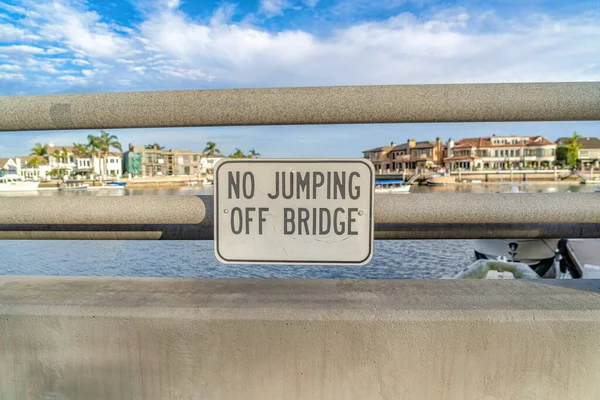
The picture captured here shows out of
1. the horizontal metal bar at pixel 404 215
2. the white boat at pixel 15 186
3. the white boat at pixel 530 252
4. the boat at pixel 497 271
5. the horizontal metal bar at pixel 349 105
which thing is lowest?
the white boat at pixel 530 252

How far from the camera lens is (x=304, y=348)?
1.62 meters

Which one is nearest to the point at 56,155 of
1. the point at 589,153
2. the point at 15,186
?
the point at 15,186

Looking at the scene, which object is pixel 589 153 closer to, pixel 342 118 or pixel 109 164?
pixel 109 164

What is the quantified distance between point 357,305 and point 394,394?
1.20ft

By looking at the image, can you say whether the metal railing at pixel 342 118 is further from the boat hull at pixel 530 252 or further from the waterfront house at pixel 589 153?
the waterfront house at pixel 589 153

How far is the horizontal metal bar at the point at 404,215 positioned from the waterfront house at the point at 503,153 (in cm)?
9556

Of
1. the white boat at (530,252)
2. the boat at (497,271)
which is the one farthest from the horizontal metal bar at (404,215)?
the white boat at (530,252)

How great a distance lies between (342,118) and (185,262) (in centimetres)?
1533

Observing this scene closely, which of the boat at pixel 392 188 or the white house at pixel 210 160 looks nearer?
the white house at pixel 210 160

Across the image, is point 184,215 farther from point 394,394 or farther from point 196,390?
point 394,394

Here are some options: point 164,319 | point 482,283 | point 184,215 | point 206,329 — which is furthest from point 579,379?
point 184,215

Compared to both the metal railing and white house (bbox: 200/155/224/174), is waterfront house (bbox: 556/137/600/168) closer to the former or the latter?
white house (bbox: 200/155/224/174)

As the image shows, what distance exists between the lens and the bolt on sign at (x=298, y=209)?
1.75 m

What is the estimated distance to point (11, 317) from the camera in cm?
174
